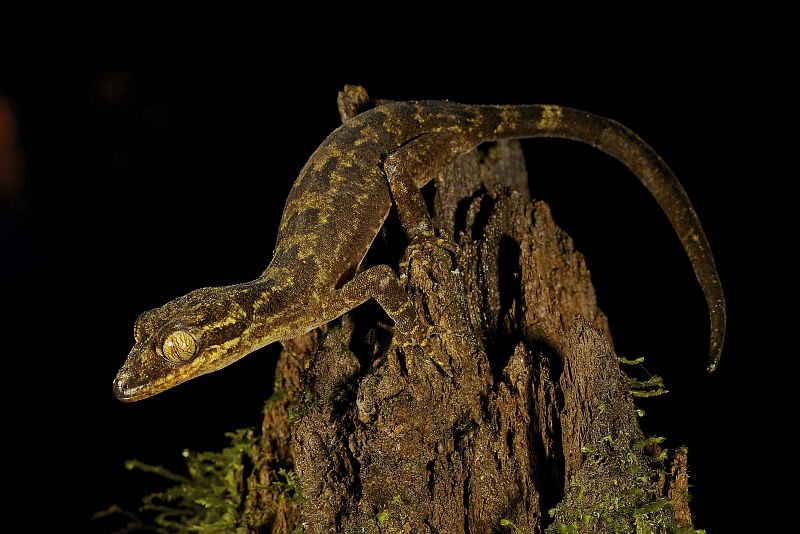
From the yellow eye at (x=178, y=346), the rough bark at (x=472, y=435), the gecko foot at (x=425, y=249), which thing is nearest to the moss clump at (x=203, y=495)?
the rough bark at (x=472, y=435)

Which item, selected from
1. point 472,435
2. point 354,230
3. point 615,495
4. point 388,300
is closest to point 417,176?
point 354,230

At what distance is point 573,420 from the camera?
3803 millimetres

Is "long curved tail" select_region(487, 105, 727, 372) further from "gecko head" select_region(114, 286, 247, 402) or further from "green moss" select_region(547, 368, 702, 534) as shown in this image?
"gecko head" select_region(114, 286, 247, 402)

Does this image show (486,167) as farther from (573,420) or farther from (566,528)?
(566,528)

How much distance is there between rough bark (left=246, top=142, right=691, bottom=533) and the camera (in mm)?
3666

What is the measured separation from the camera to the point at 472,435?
3.90 meters

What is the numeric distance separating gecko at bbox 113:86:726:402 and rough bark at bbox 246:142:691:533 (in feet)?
1.09

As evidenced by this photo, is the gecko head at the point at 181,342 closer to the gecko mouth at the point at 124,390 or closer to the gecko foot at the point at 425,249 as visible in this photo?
the gecko mouth at the point at 124,390

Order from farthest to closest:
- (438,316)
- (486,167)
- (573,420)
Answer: (486,167)
(438,316)
(573,420)

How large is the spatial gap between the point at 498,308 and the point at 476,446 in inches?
50.5

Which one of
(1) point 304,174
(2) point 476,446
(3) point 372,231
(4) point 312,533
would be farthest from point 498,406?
(1) point 304,174

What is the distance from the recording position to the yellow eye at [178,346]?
4.02 m

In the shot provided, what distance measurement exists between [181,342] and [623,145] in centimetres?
419

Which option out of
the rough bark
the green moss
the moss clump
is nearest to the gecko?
the rough bark
